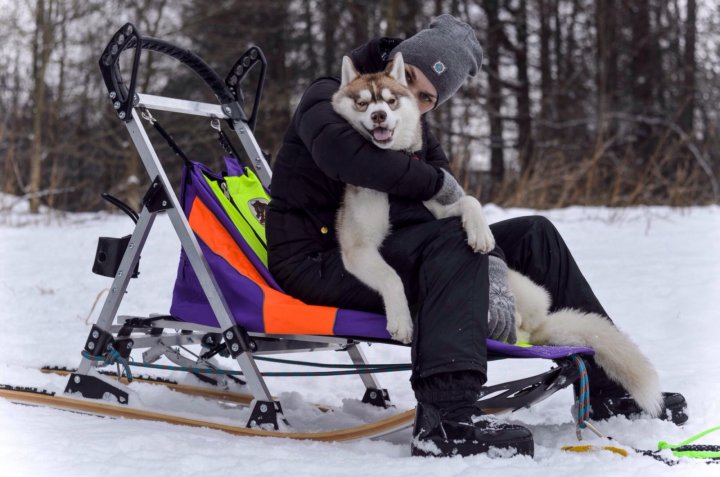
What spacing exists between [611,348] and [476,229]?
1.98 feet

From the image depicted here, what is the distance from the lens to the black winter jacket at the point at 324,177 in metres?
2.43

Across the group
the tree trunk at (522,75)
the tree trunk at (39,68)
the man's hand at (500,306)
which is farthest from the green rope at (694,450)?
the tree trunk at (522,75)

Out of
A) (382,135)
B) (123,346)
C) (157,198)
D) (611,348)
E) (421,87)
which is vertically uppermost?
(421,87)

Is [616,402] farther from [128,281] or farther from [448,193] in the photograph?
[128,281]

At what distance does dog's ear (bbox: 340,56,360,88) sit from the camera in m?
2.71

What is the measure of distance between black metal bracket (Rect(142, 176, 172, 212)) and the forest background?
10.1 meters

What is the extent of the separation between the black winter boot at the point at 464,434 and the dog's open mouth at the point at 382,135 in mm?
854

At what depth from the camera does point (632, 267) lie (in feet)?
18.2

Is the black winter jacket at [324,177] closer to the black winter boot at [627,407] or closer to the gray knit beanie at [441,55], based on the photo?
the gray knit beanie at [441,55]

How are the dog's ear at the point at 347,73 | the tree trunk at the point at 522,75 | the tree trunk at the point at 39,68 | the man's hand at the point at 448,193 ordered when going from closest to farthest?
the man's hand at the point at 448,193 < the dog's ear at the point at 347,73 < the tree trunk at the point at 39,68 < the tree trunk at the point at 522,75

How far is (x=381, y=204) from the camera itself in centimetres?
256

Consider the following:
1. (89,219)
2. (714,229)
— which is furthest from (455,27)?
(89,219)

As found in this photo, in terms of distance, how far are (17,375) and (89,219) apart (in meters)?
7.09

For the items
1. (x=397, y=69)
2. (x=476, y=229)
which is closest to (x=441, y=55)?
(x=397, y=69)
